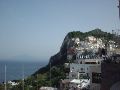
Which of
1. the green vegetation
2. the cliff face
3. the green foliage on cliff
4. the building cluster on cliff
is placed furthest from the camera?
the green foliage on cliff

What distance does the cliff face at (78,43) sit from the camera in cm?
9126

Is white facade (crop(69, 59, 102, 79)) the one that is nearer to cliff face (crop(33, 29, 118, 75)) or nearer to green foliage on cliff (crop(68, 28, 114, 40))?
cliff face (crop(33, 29, 118, 75))

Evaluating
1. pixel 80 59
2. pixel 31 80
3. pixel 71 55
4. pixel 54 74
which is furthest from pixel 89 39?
pixel 31 80

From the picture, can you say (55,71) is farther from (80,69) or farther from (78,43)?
(78,43)

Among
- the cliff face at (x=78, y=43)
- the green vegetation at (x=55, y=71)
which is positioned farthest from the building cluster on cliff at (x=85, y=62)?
the green vegetation at (x=55, y=71)

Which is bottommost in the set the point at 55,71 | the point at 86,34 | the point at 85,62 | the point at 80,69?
the point at 55,71

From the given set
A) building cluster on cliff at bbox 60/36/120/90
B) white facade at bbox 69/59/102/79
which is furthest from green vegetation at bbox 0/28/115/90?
white facade at bbox 69/59/102/79

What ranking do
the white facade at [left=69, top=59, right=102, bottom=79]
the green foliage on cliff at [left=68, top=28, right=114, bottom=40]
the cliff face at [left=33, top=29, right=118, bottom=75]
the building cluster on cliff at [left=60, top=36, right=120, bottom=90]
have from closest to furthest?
1. the building cluster on cliff at [left=60, top=36, right=120, bottom=90]
2. the white facade at [left=69, top=59, right=102, bottom=79]
3. the cliff face at [left=33, top=29, right=118, bottom=75]
4. the green foliage on cliff at [left=68, top=28, right=114, bottom=40]

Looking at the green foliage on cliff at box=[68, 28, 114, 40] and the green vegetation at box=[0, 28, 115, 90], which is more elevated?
the green foliage on cliff at box=[68, 28, 114, 40]

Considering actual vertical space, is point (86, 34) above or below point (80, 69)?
above

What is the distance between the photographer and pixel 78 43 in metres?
93.9

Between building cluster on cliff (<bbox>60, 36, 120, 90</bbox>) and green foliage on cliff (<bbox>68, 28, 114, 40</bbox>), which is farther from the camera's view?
green foliage on cliff (<bbox>68, 28, 114, 40</bbox>)

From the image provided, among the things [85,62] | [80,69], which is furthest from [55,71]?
[80,69]

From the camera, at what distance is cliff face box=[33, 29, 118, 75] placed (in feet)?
299
